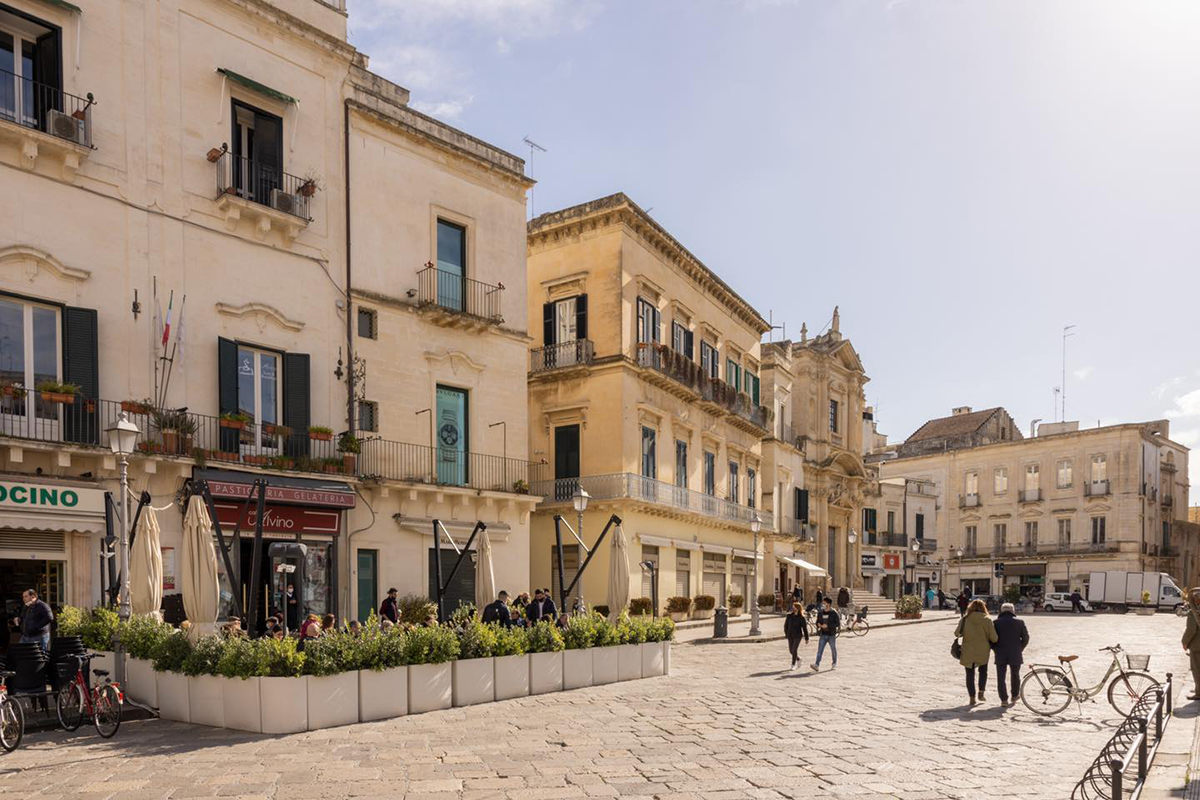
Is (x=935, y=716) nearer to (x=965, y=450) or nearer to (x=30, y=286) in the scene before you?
(x=30, y=286)

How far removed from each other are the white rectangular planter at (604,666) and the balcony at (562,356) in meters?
13.7

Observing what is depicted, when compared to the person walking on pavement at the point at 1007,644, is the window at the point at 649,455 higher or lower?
higher

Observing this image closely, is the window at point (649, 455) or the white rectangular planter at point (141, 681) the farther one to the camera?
the window at point (649, 455)

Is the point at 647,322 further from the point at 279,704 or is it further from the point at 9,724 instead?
the point at 9,724

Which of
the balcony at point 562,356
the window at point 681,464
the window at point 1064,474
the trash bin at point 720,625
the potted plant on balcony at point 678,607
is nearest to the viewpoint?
the trash bin at point 720,625

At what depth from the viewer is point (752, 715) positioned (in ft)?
41.9

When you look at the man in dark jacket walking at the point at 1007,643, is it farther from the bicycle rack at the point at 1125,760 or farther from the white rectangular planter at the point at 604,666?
the white rectangular planter at the point at 604,666

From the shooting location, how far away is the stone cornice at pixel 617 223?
28.6 meters

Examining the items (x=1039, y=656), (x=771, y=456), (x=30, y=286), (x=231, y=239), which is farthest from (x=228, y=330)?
(x=771, y=456)

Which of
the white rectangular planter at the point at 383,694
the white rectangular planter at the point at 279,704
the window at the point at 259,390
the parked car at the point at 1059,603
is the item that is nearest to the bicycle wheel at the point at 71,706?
the white rectangular planter at the point at 279,704

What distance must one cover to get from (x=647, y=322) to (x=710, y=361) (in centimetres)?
612

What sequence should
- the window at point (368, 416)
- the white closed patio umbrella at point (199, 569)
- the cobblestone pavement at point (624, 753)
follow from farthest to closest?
the window at point (368, 416)
the white closed patio umbrella at point (199, 569)
the cobblestone pavement at point (624, 753)

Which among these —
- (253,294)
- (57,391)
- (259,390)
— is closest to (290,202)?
(253,294)

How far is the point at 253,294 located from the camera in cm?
1866
